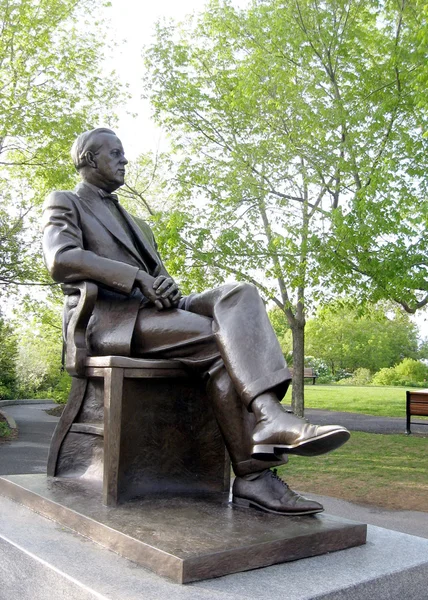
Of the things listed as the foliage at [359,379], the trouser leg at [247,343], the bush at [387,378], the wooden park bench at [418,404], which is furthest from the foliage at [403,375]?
the trouser leg at [247,343]

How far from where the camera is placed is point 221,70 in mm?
13516

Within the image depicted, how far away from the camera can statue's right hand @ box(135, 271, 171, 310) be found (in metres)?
3.38

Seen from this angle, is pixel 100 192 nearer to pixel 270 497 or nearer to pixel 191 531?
pixel 270 497

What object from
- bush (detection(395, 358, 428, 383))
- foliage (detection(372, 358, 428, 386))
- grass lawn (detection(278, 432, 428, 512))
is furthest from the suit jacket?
bush (detection(395, 358, 428, 383))

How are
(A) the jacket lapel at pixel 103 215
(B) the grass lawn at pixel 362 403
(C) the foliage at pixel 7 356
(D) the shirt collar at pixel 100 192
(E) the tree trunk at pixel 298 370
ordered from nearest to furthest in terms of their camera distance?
(A) the jacket lapel at pixel 103 215 < (D) the shirt collar at pixel 100 192 < (E) the tree trunk at pixel 298 370 < (C) the foliage at pixel 7 356 < (B) the grass lawn at pixel 362 403

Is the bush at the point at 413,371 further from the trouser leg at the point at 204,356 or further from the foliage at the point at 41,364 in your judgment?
the trouser leg at the point at 204,356

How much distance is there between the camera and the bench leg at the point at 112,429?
10.0 feet

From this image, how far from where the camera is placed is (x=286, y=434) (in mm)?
2660

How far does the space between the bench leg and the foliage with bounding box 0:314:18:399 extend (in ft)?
45.8

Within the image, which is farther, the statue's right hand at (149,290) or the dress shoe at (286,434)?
the statue's right hand at (149,290)

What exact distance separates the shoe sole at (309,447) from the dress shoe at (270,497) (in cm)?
33

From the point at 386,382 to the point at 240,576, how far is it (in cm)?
3932

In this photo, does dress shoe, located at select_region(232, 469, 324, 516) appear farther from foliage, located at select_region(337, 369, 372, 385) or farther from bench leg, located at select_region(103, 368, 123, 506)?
foliage, located at select_region(337, 369, 372, 385)

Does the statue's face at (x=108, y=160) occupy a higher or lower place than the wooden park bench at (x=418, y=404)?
higher
